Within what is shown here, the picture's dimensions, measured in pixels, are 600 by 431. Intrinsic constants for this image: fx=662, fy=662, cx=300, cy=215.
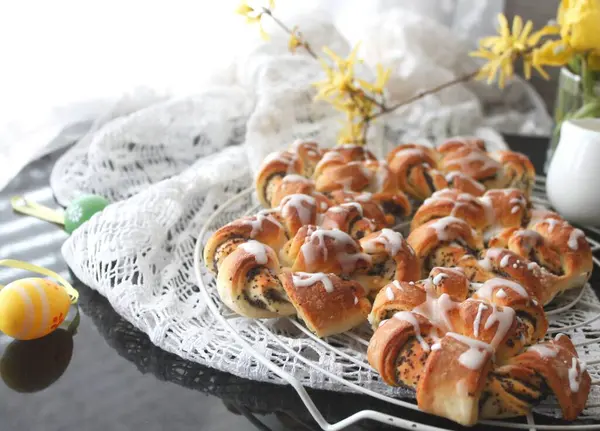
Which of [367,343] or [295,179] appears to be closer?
[367,343]

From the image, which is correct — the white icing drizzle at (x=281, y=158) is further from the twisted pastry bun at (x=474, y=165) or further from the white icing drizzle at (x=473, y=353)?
the white icing drizzle at (x=473, y=353)

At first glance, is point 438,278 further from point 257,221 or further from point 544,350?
point 257,221

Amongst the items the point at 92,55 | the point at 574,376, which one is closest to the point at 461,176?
the point at 574,376

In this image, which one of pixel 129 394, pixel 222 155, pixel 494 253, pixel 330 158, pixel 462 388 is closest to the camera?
pixel 462 388

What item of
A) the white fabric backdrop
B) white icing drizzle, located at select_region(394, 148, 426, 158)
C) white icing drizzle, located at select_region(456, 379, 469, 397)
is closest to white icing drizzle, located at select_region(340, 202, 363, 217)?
white icing drizzle, located at select_region(394, 148, 426, 158)

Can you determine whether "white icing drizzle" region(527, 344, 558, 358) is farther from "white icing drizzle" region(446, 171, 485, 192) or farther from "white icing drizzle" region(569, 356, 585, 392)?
"white icing drizzle" region(446, 171, 485, 192)

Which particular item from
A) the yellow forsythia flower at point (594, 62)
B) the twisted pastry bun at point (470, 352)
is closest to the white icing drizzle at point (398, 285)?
the twisted pastry bun at point (470, 352)
